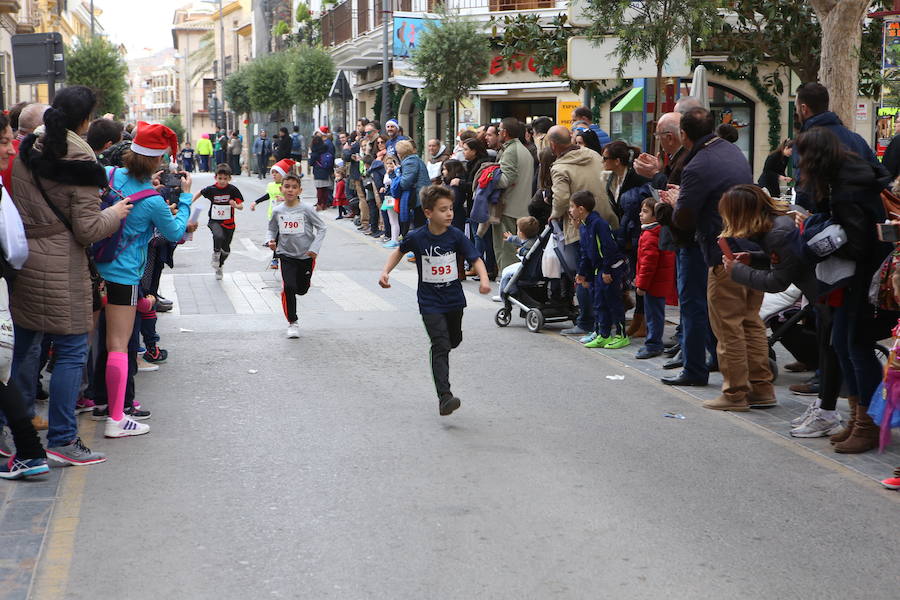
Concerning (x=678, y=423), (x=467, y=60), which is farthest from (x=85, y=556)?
(x=467, y=60)

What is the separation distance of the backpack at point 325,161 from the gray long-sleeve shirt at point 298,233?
16820 millimetres

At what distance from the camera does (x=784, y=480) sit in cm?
619

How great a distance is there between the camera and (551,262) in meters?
11.2

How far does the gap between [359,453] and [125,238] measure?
196 cm

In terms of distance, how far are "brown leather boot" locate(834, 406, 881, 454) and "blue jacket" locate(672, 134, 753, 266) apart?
1707 millimetres

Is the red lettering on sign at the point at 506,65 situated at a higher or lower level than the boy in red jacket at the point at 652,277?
higher

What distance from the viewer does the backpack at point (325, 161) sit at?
91.4ft

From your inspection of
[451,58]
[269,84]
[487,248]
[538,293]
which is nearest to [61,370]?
[538,293]

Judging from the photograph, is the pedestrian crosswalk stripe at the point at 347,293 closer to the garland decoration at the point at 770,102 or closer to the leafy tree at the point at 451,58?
the leafy tree at the point at 451,58

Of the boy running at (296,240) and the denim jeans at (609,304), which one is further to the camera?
the boy running at (296,240)

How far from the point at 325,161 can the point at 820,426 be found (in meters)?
21.9

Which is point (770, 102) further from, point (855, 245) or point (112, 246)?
point (112, 246)

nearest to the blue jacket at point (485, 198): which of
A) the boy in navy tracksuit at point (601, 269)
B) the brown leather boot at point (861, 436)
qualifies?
the boy in navy tracksuit at point (601, 269)

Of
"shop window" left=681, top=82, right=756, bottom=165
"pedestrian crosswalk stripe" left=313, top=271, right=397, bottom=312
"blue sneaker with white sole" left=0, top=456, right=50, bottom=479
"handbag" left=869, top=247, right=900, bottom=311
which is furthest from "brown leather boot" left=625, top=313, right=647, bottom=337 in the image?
"shop window" left=681, top=82, right=756, bottom=165
